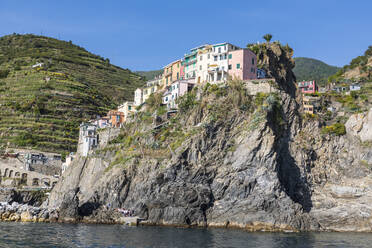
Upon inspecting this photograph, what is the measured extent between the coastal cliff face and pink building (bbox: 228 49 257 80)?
4.10 meters

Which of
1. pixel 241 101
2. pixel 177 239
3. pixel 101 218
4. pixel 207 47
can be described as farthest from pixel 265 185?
pixel 207 47

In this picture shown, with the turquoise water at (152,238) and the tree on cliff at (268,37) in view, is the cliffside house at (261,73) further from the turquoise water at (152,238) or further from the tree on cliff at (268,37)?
the turquoise water at (152,238)

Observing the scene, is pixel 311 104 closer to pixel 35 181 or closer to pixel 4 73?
pixel 35 181

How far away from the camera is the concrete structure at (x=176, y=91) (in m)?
85.4

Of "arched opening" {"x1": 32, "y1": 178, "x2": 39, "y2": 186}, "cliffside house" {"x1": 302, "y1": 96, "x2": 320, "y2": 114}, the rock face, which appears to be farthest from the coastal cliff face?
"arched opening" {"x1": 32, "y1": 178, "x2": 39, "y2": 186}

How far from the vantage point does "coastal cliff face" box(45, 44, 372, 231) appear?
6725 cm

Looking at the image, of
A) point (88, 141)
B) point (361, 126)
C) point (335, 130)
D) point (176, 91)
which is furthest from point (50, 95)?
point (361, 126)

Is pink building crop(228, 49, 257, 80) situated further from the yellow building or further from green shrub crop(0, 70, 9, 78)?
green shrub crop(0, 70, 9, 78)

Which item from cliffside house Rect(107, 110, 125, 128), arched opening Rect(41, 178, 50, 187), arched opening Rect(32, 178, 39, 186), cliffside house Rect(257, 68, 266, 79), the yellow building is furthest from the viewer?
cliffside house Rect(107, 110, 125, 128)

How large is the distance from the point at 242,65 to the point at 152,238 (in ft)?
130

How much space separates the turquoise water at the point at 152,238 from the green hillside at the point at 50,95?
57949mm

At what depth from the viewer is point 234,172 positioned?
227 ft

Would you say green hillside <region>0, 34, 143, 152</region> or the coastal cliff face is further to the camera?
green hillside <region>0, 34, 143, 152</region>

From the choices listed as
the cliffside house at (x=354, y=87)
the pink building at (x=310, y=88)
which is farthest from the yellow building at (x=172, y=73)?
the cliffside house at (x=354, y=87)
